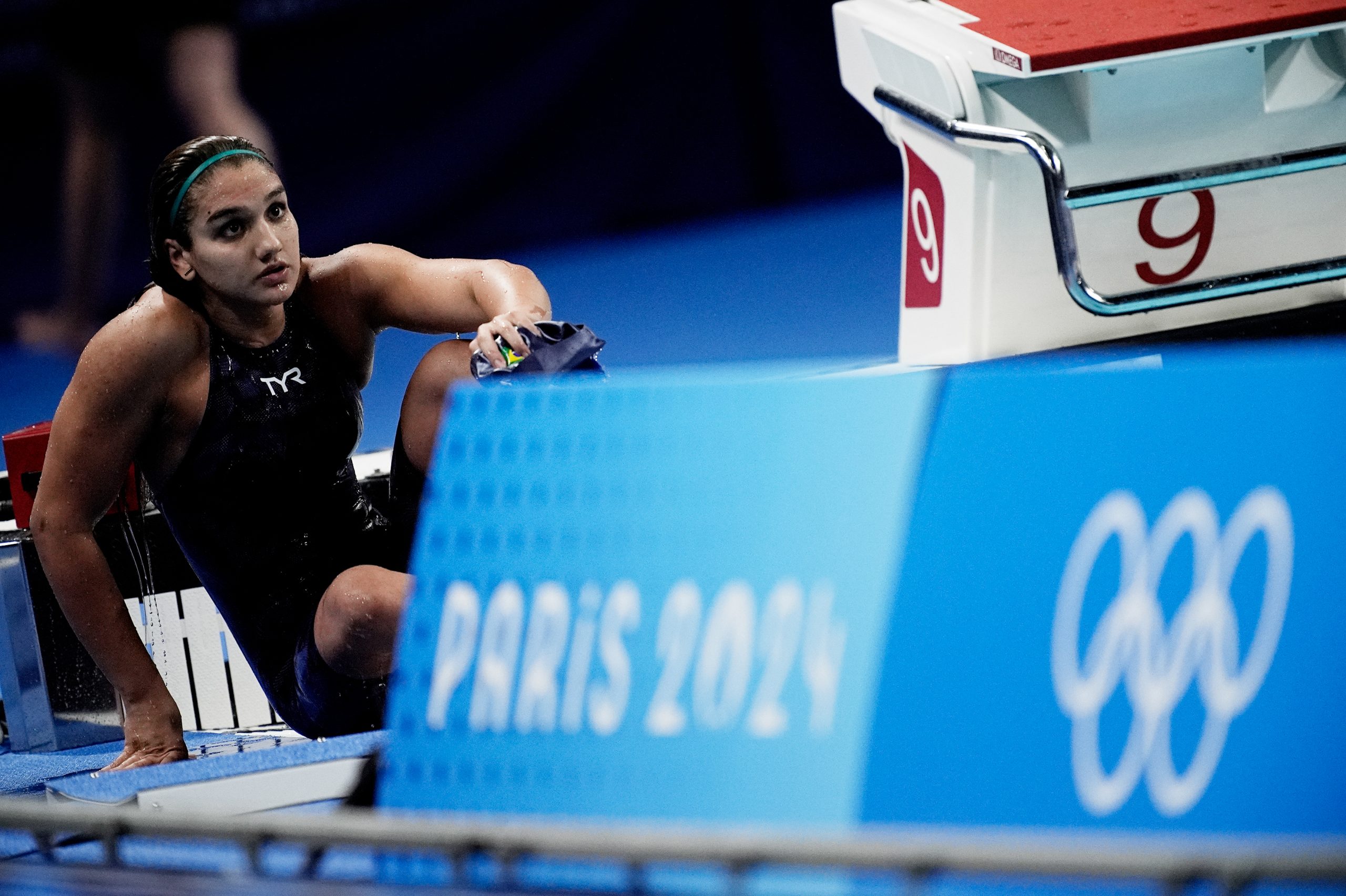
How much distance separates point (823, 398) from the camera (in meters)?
0.82

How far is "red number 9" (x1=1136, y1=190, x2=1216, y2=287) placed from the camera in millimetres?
2127

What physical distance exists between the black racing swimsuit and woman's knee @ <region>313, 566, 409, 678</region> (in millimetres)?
37

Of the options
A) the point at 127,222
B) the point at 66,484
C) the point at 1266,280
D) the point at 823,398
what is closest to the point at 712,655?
the point at 823,398

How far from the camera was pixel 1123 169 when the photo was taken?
2084 millimetres

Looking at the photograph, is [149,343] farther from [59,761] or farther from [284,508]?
[59,761]

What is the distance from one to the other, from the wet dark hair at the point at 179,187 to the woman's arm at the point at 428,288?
0.65 feet

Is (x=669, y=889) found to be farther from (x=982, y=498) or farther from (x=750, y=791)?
(x=982, y=498)

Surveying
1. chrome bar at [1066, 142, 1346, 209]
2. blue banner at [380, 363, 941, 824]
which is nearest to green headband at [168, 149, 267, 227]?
blue banner at [380, 363, 941, 824]

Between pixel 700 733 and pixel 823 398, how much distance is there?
20 centimetres

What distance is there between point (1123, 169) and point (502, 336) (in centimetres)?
107

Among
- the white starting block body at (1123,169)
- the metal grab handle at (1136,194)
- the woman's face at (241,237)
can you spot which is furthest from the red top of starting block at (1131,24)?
the woman's face at (241,237)

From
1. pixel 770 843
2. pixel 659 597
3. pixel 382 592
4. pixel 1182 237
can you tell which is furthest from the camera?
pixel 1182 237

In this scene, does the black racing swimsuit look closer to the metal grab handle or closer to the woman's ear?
the woman's ear

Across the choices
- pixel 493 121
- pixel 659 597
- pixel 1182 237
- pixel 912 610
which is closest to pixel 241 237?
pixel 659 597
